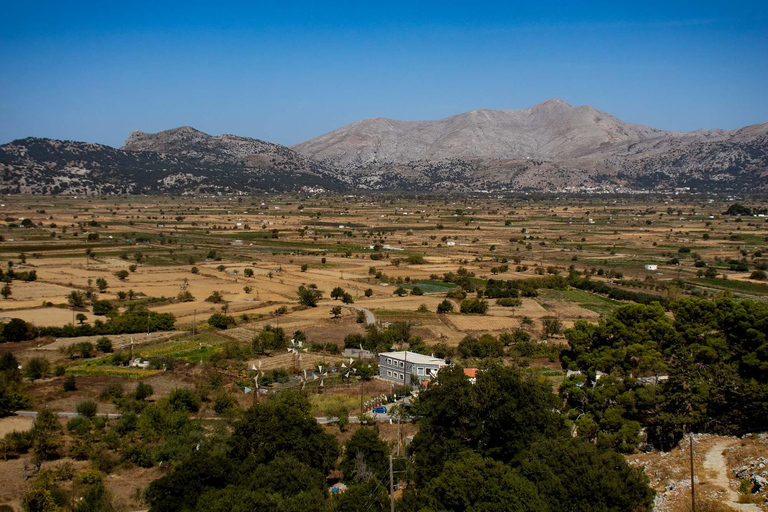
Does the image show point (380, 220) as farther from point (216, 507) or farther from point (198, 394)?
point (216, 507)

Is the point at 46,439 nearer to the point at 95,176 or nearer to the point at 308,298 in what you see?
the point at 308,298

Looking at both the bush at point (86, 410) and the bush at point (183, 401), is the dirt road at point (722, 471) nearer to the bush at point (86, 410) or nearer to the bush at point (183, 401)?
the bush at point (183, 401)

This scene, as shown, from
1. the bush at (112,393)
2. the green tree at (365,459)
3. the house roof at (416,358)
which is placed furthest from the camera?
the house roof at (416,358)

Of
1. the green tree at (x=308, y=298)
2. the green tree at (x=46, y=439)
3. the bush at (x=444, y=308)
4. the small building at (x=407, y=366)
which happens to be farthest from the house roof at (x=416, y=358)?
the green tree at (x=308, y=298)

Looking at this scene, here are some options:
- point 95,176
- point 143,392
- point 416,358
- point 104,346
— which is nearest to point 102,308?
point 104,346

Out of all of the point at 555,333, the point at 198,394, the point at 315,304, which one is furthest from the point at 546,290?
the point at 198,394

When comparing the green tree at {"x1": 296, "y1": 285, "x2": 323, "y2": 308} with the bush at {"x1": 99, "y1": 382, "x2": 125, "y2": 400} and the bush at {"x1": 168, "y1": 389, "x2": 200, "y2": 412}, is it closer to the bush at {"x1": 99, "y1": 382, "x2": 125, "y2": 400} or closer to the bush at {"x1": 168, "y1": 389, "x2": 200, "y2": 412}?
the bush at {"x1": 99, "y1": 382, "x2": 125, "y2": 400}

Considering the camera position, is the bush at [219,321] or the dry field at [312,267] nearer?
the dry field at [312,267]

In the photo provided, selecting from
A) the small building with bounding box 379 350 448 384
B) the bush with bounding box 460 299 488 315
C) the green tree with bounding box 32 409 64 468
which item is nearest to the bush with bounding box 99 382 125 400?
the green tree with bounding box 32 409 64 468
